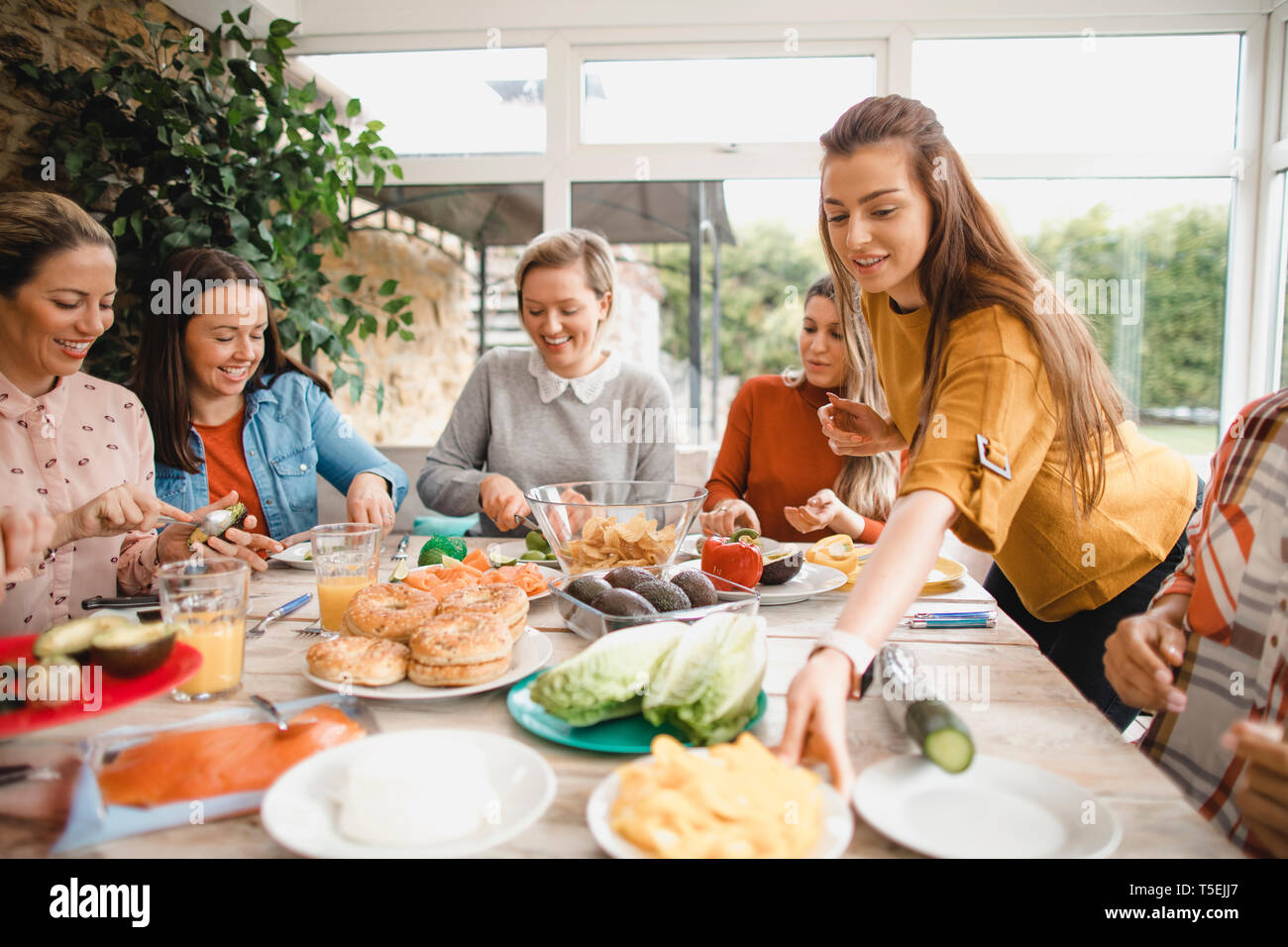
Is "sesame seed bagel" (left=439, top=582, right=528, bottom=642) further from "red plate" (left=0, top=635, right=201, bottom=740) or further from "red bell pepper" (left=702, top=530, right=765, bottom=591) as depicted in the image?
"red bell pepper" (left=702, top=530, right=765, bottom=591)

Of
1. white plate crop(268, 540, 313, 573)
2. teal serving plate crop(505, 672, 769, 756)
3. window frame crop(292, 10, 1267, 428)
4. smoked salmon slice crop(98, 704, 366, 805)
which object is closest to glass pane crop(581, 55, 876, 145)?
window frame crop(292, 10, 1267, 428)

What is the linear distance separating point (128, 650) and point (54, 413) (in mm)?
1169

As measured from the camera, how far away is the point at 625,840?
2.29 ft

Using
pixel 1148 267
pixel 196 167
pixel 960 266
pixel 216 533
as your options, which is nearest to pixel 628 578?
pixel 960 266

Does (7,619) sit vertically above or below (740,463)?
below

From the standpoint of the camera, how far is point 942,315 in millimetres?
1388

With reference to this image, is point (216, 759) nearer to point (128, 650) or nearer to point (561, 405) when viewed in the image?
point (128, 650)

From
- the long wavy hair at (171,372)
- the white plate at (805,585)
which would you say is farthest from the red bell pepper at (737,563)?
the long wavy hair at (171,372)

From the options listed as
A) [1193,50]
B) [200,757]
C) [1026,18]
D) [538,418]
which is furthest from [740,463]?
[1193,50]

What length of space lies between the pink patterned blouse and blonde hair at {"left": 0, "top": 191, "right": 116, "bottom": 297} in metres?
0.23

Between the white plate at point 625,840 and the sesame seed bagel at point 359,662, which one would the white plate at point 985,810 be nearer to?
the white plate at point 625,840

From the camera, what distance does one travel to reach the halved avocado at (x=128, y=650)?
0.96 m
